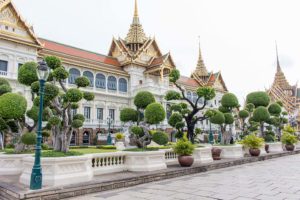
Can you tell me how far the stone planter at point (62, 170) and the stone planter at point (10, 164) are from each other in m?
2.09

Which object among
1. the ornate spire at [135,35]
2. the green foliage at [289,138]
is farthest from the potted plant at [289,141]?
the ornate spire at [135,35]

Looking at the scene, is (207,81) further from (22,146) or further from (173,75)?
(22,146)

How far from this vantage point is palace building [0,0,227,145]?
2867 centimetres

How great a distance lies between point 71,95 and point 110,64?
32750mm

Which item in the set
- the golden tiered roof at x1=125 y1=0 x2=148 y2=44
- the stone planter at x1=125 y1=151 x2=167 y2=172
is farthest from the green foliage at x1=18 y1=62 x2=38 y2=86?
the golden tiered roof at x1=125 y1=0 x2=148 y2=44

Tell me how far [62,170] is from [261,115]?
17.9 m

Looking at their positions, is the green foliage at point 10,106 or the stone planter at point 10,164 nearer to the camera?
the green foliage at point 10,106

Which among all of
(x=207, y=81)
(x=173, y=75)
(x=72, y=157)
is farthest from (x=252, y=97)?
(x=207, y=81)

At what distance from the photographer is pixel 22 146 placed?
10969mm

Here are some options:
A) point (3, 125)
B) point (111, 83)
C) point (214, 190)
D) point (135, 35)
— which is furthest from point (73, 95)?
point (135, 35)

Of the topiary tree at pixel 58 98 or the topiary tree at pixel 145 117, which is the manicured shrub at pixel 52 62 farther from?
the topiary tree at pixel 145 117

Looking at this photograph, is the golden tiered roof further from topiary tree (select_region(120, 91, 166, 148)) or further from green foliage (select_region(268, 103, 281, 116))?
topiary tree (select_region(120, 91, 166, 148))

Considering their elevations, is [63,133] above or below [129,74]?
below

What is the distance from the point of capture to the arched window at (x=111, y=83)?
1524 inches
